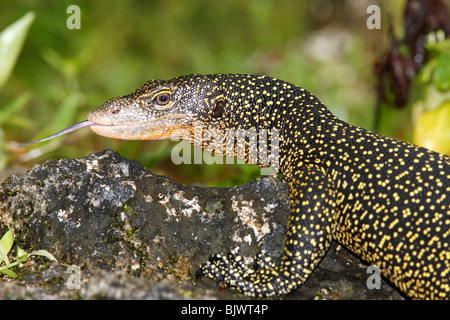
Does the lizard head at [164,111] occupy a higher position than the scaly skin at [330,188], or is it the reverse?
the lizard head at [164,111]

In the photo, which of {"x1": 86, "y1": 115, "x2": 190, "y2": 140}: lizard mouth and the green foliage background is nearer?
{"x1": 86, "y1": 115, "x2": 190, "y2": 140}: lizard mouth

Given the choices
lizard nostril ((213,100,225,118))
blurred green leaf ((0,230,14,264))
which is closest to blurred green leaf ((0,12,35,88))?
lizard nostril ((213,100,225,118))

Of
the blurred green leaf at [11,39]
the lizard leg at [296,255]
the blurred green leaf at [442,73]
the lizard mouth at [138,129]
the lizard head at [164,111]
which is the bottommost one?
the lizard leg at [296,255]

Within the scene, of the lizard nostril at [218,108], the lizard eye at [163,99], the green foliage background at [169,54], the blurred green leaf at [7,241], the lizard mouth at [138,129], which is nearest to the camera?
the blurred green leaf at [7,241]

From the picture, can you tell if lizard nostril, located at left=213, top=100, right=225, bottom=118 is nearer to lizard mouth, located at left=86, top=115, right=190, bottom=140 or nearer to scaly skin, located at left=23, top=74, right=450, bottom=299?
scaly skin, located at left=23, top=74, right=450, bottom=299

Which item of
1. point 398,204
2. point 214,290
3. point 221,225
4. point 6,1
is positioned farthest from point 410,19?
point 6,1

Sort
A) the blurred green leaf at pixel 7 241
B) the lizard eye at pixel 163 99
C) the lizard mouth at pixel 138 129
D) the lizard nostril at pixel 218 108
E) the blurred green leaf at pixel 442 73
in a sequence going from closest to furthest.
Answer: the blurred green leaf at pixel 7 241, the lizard mouth at pixel 138 129, the lizard eye at pixel 163 99, the lizard nostril at pixel 218 108, the blurred green leaf at pixel 442 73

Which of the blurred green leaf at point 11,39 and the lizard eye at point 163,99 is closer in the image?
the lizard eye at point 163,99

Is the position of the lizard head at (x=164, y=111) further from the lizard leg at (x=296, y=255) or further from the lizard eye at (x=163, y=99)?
the lizard leg at (x=296, y=255)

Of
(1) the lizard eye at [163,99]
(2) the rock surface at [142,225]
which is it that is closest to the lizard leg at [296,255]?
(2) the rock surface at [142,225]
